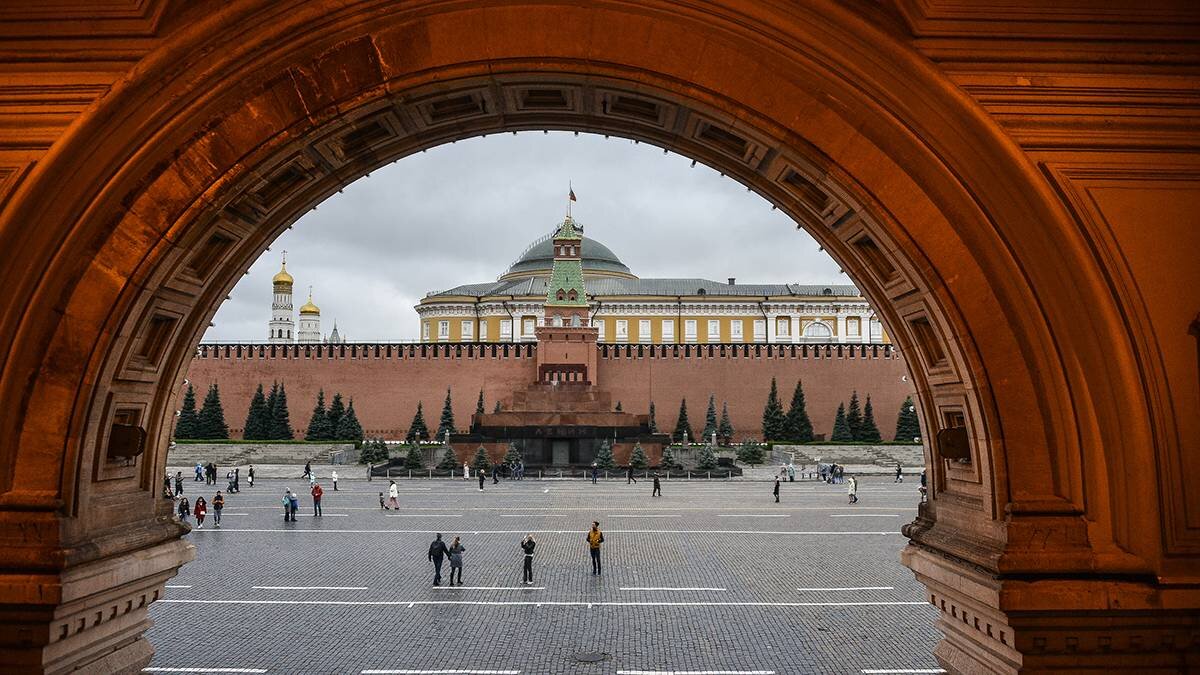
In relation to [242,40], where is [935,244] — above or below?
below

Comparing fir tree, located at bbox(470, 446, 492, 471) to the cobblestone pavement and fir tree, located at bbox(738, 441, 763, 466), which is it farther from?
the cobblestone pavement

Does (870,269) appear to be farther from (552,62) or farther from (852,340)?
(852,340)

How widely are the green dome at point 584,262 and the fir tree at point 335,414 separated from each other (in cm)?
3635

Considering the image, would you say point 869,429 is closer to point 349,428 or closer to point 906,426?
point 906,426

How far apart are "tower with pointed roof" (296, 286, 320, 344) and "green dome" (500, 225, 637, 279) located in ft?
80.3

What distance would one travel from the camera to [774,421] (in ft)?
156

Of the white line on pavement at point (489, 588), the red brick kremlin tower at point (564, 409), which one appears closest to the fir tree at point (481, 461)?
the red brick kremlin tower at point (564, 409)

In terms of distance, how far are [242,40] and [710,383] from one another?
4829cm

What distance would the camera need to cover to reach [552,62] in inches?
183

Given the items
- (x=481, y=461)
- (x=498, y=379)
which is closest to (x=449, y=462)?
(x=481, y=461)

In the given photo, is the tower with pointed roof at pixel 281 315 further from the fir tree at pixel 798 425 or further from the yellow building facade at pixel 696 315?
the fir tree at pixel 798 425

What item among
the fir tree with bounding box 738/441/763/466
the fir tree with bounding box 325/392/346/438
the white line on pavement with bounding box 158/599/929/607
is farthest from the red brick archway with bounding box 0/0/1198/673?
the fir tree with bounding box 325/392/346/438

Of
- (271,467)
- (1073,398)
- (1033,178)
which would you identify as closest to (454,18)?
(1033,178)

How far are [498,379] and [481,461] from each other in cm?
1562
